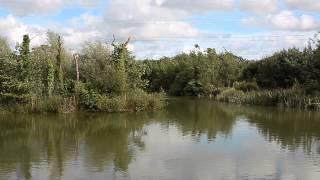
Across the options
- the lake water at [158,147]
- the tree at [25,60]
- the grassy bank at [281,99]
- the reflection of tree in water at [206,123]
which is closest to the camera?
the lake water at [158,147]

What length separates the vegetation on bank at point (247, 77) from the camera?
38250 mm

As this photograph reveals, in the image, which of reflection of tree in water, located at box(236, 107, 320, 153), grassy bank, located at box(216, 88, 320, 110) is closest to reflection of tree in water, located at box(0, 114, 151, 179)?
reflection of tree in water, located at box(236, 107, 320, 153)

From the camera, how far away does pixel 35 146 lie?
1877 centimetres

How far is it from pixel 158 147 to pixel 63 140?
4.30m

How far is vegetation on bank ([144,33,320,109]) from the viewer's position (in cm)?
3825

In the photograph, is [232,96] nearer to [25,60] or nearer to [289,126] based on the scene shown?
[289,126]

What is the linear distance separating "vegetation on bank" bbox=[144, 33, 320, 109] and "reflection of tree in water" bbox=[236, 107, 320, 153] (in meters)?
3.92

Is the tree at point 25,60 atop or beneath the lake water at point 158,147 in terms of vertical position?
atop

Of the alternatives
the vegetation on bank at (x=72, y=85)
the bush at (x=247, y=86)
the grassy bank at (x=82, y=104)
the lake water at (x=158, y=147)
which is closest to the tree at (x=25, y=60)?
the vegetation on bank at (x=72, y=85)

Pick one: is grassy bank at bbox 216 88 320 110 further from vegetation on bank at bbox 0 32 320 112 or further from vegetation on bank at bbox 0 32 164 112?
vegetation on bank at bbox 0 32 164 112

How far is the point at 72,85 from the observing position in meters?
32.6

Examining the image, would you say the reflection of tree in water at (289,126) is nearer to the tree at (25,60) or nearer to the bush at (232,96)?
the bush at (232,96)

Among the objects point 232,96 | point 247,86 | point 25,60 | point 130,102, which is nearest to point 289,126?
point 130,102

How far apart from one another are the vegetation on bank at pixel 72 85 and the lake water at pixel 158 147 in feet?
Answer: 6.61
